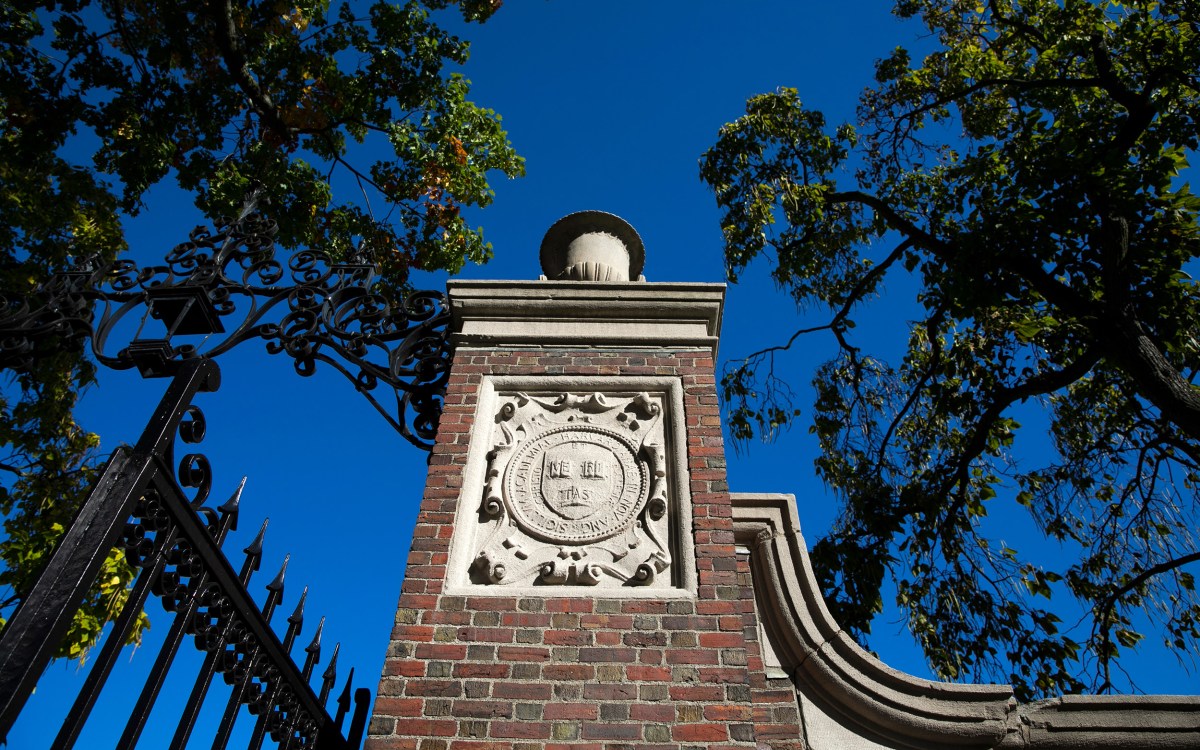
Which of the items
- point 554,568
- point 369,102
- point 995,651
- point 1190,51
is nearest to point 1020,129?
point 1190,51

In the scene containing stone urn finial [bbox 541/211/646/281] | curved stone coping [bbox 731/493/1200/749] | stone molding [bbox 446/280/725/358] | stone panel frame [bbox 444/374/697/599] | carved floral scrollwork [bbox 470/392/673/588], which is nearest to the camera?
stone panel frame [bbox 444/374/697/599]

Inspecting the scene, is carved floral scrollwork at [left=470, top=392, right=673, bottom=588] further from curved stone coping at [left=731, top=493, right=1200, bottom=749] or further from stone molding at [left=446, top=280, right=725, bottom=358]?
curved stone coping at [left=731, top=493, right=1200, bottom=749]

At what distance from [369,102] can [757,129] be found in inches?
196

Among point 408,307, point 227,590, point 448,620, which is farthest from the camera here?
point 408,307

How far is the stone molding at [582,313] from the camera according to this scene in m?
4.44

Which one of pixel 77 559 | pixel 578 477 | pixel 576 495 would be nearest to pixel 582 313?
pixel 578 477

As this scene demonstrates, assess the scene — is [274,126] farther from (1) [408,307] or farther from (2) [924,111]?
(2) [924,111]

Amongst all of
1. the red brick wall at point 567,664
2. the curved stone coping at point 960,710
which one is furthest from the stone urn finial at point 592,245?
the curved stone coping at point 960,710

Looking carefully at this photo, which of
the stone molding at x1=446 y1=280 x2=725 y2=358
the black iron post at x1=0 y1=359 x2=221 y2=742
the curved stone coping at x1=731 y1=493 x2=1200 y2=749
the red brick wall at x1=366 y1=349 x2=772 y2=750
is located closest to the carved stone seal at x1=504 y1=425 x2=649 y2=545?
the red brick wall at x1=366 y1=349 x2=772 y2=750

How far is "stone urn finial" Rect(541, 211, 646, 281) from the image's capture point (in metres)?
5.29

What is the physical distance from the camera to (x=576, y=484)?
148 inches

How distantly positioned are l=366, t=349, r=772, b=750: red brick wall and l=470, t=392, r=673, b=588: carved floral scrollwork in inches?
6.2

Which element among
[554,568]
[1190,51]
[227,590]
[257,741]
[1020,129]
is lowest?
[257,741]

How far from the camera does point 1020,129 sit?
9398 mm
